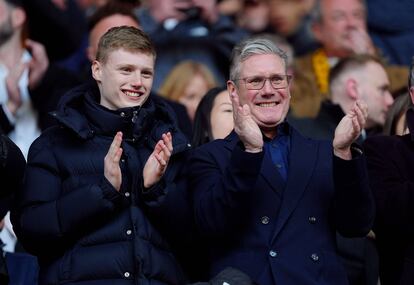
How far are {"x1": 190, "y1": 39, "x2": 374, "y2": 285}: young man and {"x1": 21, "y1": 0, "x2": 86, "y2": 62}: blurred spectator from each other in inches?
128

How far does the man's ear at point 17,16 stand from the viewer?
9.58 metres

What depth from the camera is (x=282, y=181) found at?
674 centimetres

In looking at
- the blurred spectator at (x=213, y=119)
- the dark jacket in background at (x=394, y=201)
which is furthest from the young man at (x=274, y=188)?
the blurred spectator at (x=213, y=119)

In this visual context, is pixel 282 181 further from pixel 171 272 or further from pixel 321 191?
pixel 171 272

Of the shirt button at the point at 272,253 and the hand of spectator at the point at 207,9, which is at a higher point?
the hand of spectator at the point at 207,9

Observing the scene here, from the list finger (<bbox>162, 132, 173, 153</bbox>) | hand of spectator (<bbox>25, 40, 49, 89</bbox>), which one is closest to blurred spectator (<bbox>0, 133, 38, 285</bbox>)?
finger (<bbox>162, 132, 173, 153</bbox>)

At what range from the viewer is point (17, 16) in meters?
9.60

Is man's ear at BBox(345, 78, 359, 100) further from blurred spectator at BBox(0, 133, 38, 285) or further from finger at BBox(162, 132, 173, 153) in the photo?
blurred spectator at BBox(0, 133, 38, 285)

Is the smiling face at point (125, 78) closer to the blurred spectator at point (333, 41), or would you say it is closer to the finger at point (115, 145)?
the finger at point (115, 145)

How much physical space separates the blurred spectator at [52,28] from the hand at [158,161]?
351 cm

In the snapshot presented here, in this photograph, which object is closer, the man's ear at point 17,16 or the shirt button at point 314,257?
the shirt button at point 314,257

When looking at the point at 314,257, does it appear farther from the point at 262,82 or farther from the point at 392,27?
the point at 392,27

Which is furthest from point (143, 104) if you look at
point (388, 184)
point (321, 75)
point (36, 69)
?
point (321, 75)

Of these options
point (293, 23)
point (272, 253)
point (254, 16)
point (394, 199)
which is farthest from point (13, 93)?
point (293, 23)
